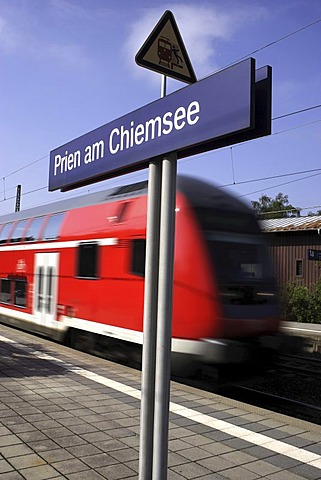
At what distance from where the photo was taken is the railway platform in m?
3.71

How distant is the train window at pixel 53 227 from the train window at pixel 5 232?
2.83 m

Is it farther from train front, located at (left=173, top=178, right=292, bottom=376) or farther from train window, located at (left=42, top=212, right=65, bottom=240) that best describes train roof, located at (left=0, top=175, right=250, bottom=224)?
train window, located at (left=42, top=212, right=65, bottom=240)

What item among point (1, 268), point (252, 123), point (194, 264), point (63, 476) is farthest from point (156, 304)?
point (1, 268)

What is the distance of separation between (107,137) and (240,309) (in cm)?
502

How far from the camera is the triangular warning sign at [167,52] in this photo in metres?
2.54

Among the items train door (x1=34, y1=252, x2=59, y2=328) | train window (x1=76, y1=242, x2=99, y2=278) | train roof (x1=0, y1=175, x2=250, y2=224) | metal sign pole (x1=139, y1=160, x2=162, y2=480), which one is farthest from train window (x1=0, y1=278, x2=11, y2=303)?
metal sign pole (x1=139, y1=160, x2=162, y2=480)

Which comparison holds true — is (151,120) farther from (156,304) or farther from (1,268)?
(1,268)

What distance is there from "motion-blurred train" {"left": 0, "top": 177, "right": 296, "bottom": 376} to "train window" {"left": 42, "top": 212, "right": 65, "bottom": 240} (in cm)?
3

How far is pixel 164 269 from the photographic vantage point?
8.27ft

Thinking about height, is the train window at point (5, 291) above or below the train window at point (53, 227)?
below

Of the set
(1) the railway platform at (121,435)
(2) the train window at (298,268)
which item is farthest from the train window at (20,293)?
(2) the train window at (298,268)

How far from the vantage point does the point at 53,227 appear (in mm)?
11172

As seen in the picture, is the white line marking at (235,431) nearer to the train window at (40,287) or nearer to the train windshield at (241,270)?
the train windshield at (241,270)

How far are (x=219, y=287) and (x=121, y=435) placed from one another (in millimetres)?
3112
